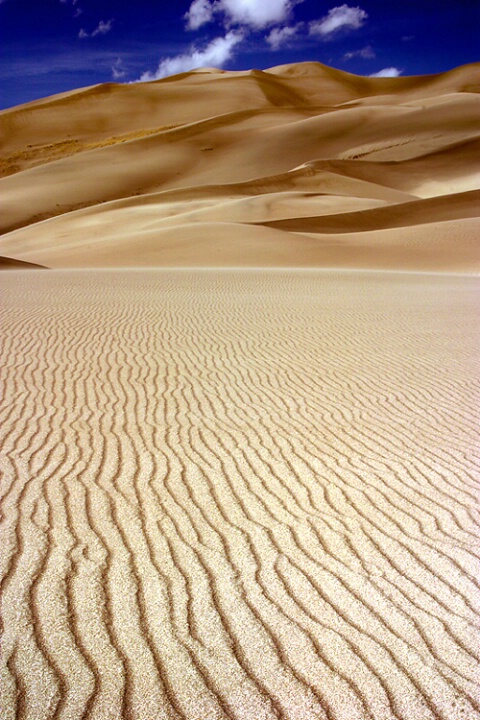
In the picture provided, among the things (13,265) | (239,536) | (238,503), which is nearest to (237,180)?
(13,265)

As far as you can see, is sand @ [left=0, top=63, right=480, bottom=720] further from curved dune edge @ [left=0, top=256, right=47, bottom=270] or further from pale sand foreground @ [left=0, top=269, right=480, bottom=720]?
curved dune edge @ [left=0, top=256, right=47, bottom=270]

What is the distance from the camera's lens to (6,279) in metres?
22.7

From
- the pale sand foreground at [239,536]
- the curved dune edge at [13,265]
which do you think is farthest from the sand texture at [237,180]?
the pale sand foreground at [239,536]

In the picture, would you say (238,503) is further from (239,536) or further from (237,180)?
(237,180)

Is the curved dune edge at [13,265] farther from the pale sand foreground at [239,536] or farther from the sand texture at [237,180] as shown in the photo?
the pale sand foreground at [239,536]

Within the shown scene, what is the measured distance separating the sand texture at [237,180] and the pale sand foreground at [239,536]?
22393 mm

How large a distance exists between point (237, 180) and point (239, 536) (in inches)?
2285

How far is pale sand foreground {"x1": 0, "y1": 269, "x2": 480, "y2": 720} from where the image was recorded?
3096mm

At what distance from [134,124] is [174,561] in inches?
3729

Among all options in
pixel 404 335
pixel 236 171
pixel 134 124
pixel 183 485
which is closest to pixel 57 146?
pixel 134 124

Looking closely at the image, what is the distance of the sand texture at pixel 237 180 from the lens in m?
33.4

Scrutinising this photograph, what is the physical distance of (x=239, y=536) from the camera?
15.0 feet

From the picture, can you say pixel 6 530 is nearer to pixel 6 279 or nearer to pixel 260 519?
pixel 260 519

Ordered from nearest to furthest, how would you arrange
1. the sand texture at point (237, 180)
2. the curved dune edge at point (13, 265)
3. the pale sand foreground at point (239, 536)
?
the pale sand foreground at point (239, 536)
the curved dune edge at point (13, 265)
the sand texture at point (237, 180)
